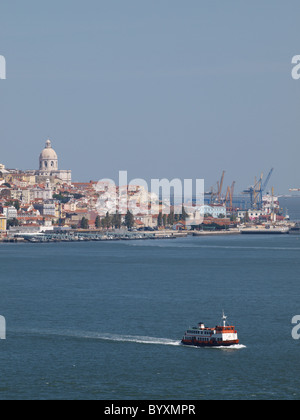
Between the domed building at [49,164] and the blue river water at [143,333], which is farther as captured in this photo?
the domed building at [49,164]

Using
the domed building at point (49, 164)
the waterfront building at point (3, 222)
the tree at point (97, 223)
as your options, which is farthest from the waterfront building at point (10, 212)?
the domed building at point (49, 164)

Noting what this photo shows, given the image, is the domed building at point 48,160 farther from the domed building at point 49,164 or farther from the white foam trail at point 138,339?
the white foam trail at point 138,339

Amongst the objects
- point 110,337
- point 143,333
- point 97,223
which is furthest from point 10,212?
point 110,337

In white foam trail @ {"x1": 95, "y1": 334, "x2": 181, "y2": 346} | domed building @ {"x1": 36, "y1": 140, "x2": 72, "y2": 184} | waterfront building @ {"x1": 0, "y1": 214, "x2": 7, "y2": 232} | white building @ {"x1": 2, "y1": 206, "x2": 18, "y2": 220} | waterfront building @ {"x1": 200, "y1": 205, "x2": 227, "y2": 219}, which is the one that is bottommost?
white foam trail @ {"x1": 95, "y1": 334, "x2": 181, "y2": 346}

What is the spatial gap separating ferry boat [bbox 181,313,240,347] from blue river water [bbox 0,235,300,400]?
18 centimetres

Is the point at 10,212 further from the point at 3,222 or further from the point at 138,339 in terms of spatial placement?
the point at 138,339

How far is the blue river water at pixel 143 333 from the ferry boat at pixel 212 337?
18 centimetres

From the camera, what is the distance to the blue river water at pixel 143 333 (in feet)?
45.0

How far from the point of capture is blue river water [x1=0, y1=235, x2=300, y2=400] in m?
13.7

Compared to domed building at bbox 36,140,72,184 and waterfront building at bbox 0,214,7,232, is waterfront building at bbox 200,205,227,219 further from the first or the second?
waterfront building at bbox 0,214,7,232

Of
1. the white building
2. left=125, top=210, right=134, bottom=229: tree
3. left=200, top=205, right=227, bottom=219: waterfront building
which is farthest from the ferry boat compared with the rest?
left=200, top=205, right=227, bottom=219: waterfront building

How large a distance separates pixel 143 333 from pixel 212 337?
4.48 ft

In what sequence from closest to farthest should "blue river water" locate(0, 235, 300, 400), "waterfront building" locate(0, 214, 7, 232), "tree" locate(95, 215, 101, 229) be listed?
"blue river water" locate(0, 235, 300, 400) → "waterfront building" locate(0, 214, 7, 232) → "tree" locate(95, 215, 101, 229)
